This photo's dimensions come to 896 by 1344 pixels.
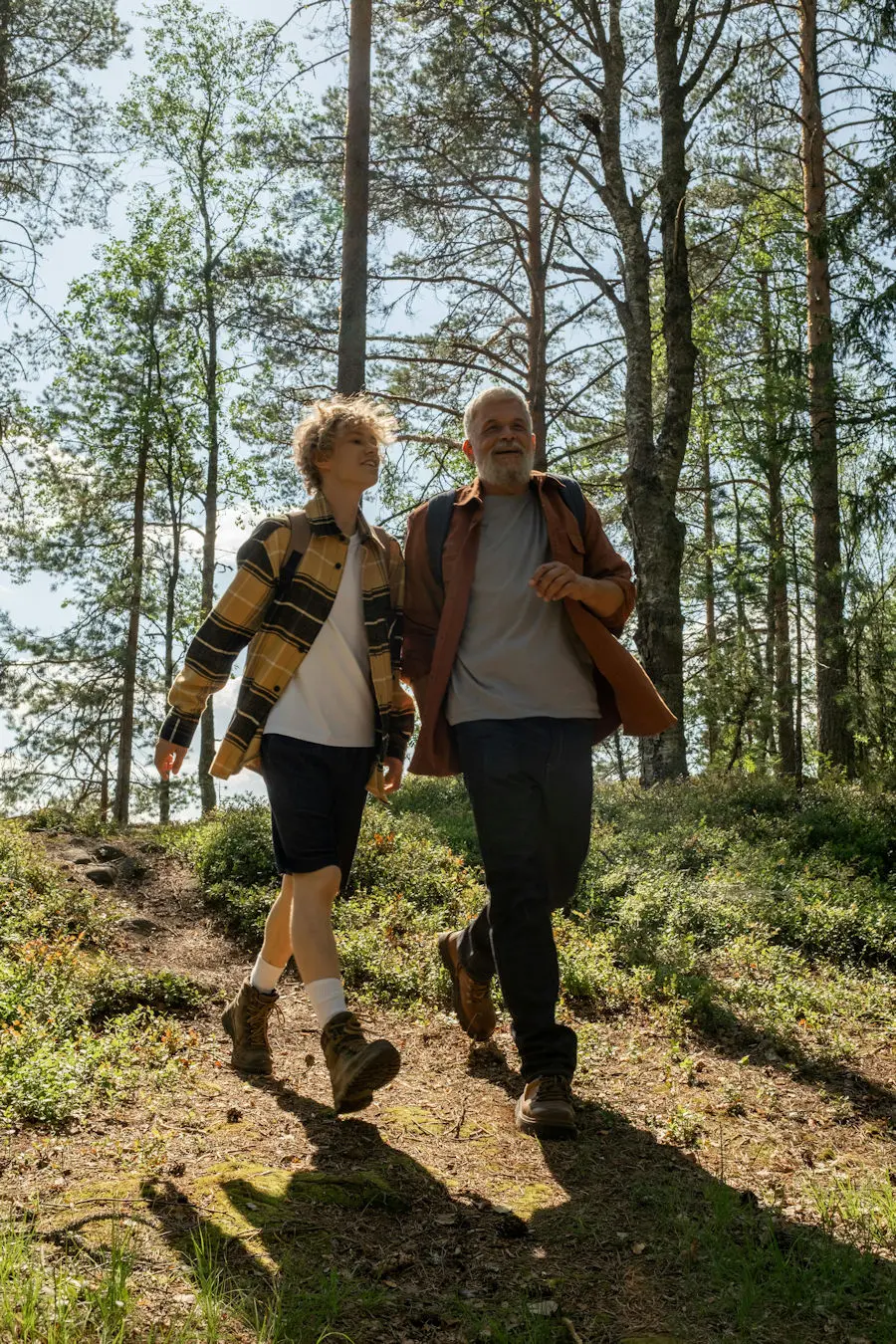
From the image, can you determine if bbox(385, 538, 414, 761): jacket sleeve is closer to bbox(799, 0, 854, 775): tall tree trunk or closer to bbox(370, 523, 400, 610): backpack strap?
bbox(370, 523, 400, 610): backpack strap

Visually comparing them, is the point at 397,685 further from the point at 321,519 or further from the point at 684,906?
the point at 684,906

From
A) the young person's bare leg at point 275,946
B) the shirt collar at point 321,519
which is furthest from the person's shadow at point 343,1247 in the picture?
the shirt collar at point 321,519

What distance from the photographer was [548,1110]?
3.74 meters

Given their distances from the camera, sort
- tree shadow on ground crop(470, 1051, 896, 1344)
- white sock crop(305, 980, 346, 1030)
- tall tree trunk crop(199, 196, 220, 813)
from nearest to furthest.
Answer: tree shadow on ground crop(470, 1051, 896, 1344), white sock crop(305, 980, 346, 1030), tall tree trunk crop(199, 196, 220, 813)

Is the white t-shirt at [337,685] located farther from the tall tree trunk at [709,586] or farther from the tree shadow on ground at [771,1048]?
the tall tree trunk at [709,586]

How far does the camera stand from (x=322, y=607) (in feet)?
13.4

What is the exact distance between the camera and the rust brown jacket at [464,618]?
13.6 feet

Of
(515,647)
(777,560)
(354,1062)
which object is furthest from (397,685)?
(777,560)

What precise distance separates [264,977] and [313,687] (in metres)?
1.19

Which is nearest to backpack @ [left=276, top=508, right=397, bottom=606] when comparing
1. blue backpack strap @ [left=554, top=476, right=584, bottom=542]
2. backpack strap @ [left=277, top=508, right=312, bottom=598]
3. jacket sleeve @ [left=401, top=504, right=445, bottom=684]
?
backpack strap @ [left=277, top=508, right=312, bottom=598]

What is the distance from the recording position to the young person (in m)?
3.90

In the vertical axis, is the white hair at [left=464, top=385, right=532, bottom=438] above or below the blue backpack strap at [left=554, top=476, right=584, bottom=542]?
above

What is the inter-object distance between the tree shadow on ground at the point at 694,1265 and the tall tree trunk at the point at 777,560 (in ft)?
26.6

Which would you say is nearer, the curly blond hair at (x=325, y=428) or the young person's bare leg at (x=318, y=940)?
the young person's bare leg at (x=318, y=940)
